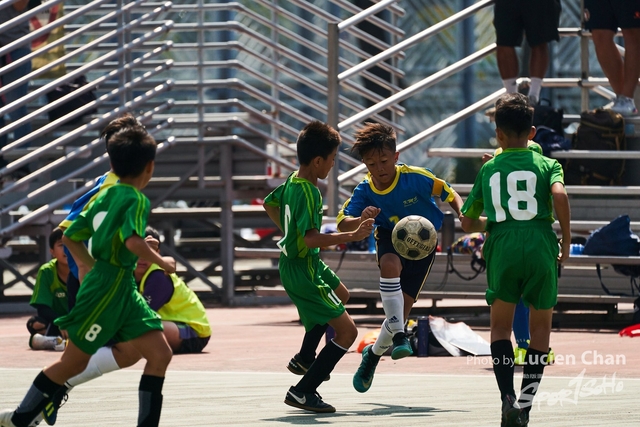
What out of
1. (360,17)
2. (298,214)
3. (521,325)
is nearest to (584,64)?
(360,17)

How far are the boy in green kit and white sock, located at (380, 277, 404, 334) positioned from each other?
8.30 feet

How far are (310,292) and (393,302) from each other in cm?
99

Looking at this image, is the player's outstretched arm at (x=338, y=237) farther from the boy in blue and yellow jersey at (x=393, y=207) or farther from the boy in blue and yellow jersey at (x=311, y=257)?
the boy in blue and yellow jersey at (x=393, y=207)

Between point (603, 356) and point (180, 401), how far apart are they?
3667 mm

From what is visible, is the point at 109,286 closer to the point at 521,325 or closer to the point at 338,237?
the point at 338,237

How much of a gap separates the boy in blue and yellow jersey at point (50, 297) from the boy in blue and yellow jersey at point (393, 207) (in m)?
3.69

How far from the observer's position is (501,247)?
702 cm

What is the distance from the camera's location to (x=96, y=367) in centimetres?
672

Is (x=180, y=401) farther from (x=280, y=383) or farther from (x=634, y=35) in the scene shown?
(x=634, y=35)

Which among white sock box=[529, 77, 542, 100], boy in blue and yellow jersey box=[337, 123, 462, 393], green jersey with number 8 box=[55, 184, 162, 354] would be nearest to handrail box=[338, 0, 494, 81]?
white sock box=[529, 77, 542, 100]

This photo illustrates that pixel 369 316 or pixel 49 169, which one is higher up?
pixel 49 169

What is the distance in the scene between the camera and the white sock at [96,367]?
671cm

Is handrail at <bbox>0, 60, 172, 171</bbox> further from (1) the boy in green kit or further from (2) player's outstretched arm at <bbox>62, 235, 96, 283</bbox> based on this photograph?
(1) the boy in green kit

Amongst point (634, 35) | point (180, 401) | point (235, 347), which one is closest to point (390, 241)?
point (180, 401)
